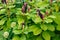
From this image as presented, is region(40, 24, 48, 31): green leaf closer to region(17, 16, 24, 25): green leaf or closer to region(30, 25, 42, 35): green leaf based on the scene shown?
region(30, 25, 42, 35): green leaf

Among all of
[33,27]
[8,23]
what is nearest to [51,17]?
[33,27]

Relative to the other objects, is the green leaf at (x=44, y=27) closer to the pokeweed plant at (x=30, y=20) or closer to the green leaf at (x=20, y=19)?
the pokeweed plant at (x=30, y=20)

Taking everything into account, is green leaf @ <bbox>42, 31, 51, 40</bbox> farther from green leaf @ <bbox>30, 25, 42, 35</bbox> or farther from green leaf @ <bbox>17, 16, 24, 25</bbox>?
green leaf @ <bbox>17, 16, 24, 25</bbox>

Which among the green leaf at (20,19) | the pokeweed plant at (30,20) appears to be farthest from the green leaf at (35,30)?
the green leaf at (20,19)

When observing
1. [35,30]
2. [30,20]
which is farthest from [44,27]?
[30,20]

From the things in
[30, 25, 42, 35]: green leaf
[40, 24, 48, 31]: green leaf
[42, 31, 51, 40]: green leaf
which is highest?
[40, 24, 48, 31]: green leaf

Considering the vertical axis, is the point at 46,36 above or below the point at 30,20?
below

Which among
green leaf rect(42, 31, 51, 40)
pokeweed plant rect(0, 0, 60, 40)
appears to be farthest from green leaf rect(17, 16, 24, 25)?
green leaf rect(42, 31, 51, 40)

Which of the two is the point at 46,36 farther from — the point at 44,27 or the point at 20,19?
the point at 20,19

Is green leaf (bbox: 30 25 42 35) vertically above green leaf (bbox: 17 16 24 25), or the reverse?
green leaf (bbox: 17 16 24 25)
